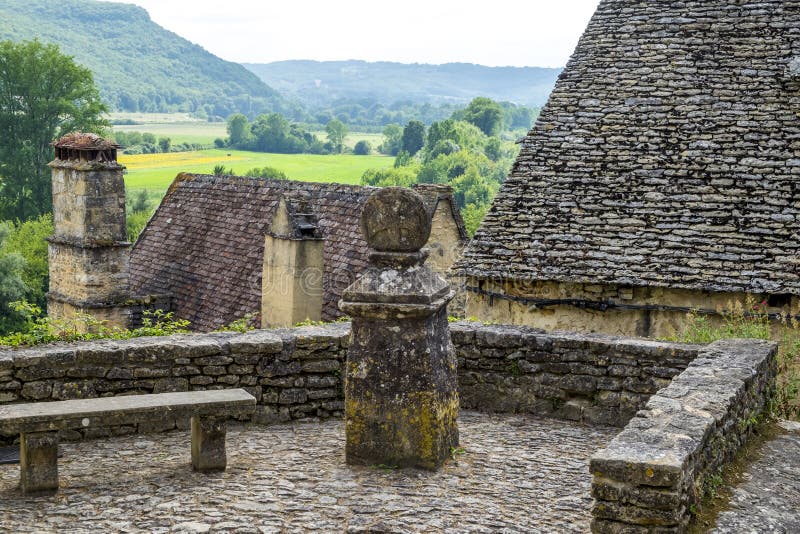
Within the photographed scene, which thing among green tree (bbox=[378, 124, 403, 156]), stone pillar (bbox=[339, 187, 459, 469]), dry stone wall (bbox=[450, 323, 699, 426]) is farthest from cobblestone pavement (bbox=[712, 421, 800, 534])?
green tree (bbox=[378, 124, 403, 156])

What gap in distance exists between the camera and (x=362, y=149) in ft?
363

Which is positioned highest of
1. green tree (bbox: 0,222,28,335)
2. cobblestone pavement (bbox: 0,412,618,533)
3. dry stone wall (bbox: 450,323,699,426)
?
dry stone wall (bbox: 450,323,699,426)

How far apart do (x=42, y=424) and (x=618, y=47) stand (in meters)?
11.8

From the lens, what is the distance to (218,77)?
15975cm

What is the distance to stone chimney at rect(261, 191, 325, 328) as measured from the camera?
16625 mm

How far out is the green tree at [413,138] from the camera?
343 ft

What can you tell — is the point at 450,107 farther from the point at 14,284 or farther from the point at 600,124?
the point at 600,124

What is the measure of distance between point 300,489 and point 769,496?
2.89 meters

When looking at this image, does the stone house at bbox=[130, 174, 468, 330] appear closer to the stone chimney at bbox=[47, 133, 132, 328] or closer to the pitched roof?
the stone chimney at bbox=[47, 133, 132, 328]

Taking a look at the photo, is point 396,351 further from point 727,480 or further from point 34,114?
point 34,114

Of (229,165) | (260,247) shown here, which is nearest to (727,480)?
(260,247)

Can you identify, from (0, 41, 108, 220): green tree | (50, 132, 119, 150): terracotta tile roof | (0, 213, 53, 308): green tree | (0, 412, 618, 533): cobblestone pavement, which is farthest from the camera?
(0, 41, 108, 220): green tree

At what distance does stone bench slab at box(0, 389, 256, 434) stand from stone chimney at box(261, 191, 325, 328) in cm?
945

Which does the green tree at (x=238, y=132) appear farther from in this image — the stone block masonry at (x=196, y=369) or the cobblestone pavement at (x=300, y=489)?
the cobblestone pavement at (x=300, y=489)
